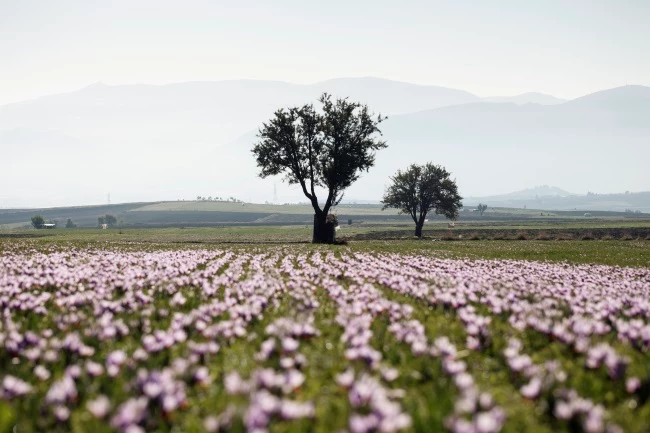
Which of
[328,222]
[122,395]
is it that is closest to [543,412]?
[122,395]

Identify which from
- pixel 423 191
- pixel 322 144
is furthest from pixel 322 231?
pixel 423 191

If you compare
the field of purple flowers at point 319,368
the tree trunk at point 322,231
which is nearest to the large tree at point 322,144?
the tree trunk at point 322,231

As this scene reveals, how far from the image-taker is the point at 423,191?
3332 inches

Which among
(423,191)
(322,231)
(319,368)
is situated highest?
(423,191)

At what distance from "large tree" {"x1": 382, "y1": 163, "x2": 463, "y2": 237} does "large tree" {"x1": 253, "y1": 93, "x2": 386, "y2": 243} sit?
3081 cm

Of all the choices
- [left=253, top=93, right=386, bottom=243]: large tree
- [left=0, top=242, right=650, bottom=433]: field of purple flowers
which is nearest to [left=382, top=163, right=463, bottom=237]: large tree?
[left=253, top=93, right=386, bottom=243]: large tree

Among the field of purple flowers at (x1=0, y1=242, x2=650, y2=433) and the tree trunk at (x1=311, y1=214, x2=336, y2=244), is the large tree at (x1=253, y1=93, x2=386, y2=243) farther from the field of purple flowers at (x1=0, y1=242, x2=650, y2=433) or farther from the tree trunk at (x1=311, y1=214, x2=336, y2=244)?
the field of purple flowers at (x1=0, y1=242, x2=650, y2=433)

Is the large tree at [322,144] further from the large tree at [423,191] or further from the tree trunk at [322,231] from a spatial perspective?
the large tree at [423,191]

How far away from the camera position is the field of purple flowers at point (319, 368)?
362 cm

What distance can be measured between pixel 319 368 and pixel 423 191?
266 feet

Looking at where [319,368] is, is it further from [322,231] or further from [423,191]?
[423,191]

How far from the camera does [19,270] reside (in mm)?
13211

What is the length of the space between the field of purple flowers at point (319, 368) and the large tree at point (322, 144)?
143 ft

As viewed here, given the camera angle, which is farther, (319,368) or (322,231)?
(322,231)
